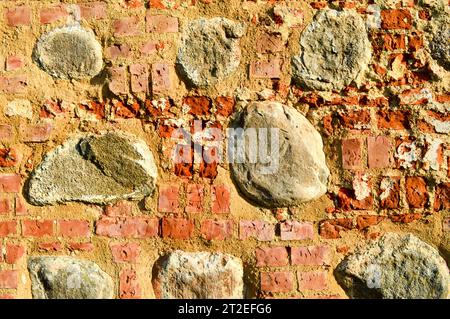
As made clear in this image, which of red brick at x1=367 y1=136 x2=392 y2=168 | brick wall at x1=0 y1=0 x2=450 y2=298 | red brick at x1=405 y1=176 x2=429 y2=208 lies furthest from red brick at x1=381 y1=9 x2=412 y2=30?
red brick at x1=405 y1=176 x2=429 y2=208

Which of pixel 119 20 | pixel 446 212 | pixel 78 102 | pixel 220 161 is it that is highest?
pixel 119 20

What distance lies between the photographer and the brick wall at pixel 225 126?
2.01 m

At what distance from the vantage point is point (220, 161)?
2027mm

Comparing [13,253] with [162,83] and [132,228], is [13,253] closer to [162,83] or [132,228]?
[132,228]

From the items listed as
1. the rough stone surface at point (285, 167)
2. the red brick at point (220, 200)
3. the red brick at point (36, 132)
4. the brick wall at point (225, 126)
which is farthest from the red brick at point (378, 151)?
the red brick at point (36, 132)

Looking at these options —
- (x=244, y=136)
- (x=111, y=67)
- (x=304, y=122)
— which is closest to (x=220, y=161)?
A: (x=244, y=136)

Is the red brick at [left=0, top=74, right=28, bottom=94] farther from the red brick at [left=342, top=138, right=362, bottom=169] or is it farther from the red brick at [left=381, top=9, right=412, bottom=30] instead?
the red brick at [left=381, top=9, right=412, bottom=30]

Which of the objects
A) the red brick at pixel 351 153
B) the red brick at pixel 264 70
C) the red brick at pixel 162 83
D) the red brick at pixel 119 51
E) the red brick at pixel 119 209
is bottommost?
the red brick at pixel 119 209

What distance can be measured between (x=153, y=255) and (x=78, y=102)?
557mm

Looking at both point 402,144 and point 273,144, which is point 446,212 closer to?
point 402,144

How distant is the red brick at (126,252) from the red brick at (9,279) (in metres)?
0.32

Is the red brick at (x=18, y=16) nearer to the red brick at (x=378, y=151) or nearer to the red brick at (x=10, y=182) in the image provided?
the red brick at (x=10, y=182)

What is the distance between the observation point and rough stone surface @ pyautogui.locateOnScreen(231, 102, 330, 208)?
1995 millimetres

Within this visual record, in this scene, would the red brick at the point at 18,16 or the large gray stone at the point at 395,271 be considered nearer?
the large gray stone at the point at 395,271
